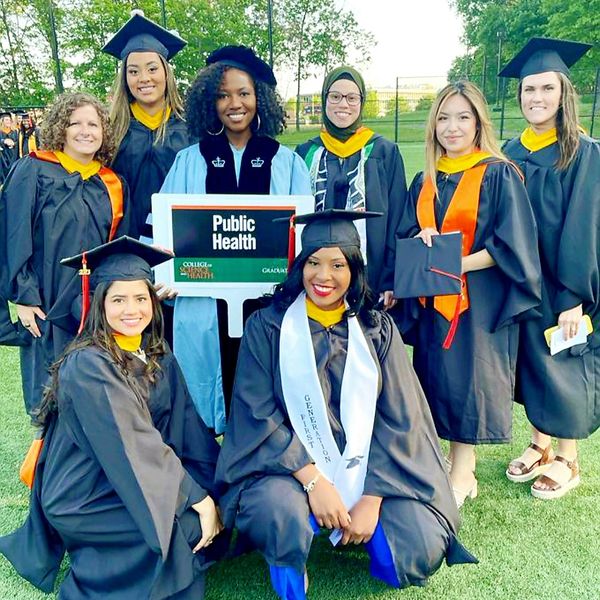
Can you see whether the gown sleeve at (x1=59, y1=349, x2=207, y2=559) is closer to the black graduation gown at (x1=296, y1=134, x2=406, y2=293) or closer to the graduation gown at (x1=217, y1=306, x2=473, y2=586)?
the graduation gown at (x1=217, y1=306, x2=473, y2=586)

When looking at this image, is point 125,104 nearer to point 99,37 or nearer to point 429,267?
point 429,267

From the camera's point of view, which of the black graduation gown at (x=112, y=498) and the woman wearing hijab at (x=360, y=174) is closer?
the black graduation gown at (x=112, y=498)

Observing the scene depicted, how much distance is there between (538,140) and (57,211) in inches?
97.5

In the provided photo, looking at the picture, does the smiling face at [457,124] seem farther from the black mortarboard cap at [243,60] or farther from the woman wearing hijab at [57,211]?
the woman wearing hijab at [57,211]

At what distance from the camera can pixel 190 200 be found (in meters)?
3.11

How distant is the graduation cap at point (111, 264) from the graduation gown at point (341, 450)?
1.78 feet

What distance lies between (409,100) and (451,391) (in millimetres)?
27409

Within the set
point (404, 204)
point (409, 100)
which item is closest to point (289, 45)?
point (409, 100)

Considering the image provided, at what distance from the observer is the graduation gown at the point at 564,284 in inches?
123

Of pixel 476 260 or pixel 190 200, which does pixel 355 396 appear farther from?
pixel 190 200

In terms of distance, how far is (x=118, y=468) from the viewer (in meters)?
2.36

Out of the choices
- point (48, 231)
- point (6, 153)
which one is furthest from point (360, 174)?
point (6, 153)

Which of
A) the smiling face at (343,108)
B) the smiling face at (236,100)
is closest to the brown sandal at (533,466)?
the smiling face at (343,108)

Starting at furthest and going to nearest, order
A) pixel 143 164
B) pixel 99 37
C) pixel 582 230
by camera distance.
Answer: pixel 99 37, pixel 143 164, pixel 582 230
